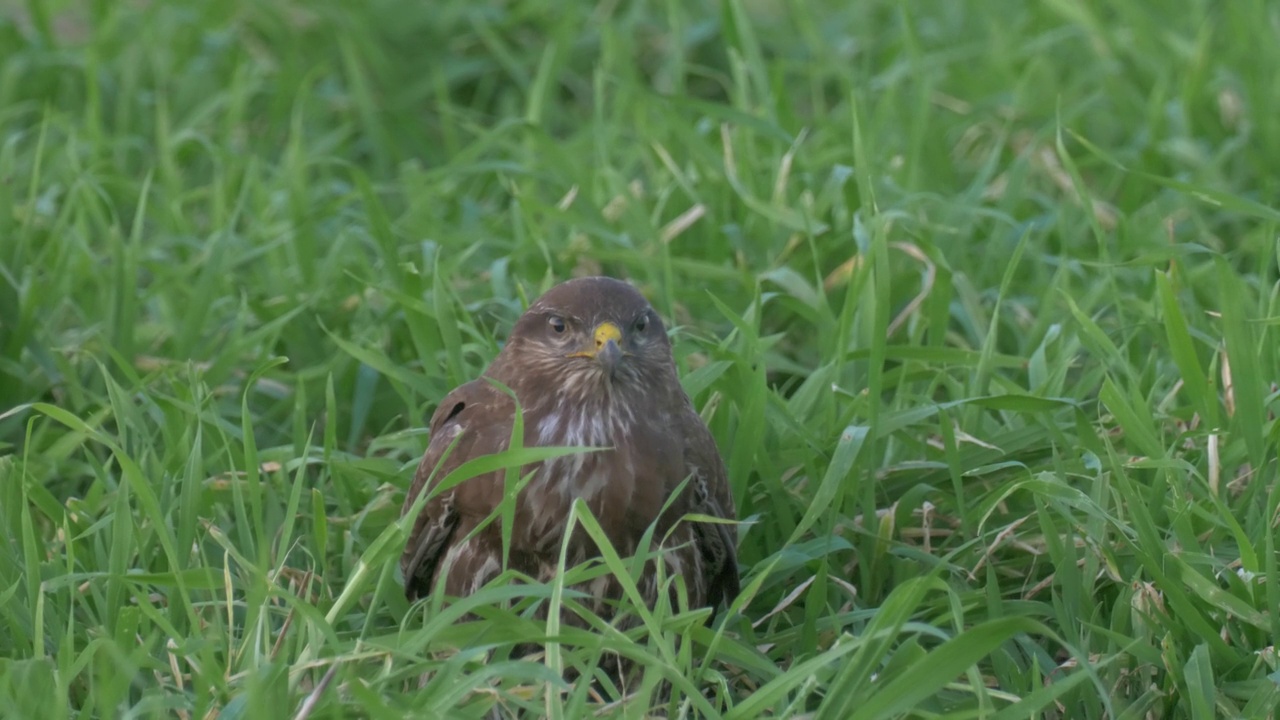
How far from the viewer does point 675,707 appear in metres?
3.44

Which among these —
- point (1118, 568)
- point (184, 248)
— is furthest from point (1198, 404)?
point (184, 248)

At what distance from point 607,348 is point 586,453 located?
22 cm

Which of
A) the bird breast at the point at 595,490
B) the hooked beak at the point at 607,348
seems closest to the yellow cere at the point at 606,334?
the hooked beak at the point at 607,348

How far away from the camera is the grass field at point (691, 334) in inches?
139

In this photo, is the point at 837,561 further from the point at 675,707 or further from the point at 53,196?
the point at 53,196

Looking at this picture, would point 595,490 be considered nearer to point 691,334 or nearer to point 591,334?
point 591,334

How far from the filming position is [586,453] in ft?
12.6

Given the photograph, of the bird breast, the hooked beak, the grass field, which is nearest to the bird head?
the hooked beak

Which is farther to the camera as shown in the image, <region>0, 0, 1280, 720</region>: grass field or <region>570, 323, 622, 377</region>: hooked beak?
<region>570, 323, 622, 377</region>: hooked beak

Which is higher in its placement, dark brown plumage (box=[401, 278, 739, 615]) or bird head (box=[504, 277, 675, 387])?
bird head (box=[504, 277, 675, 387])

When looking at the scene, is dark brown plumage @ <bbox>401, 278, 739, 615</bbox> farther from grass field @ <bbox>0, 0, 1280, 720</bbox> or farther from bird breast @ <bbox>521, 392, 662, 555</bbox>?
grass field @ <bbox>0, 0, 1280, 720</bbox>

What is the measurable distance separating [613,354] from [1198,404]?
1397 mm

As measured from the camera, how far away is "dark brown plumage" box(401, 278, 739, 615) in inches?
150

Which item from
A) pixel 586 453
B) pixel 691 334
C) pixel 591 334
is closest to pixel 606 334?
pixel 591 334
